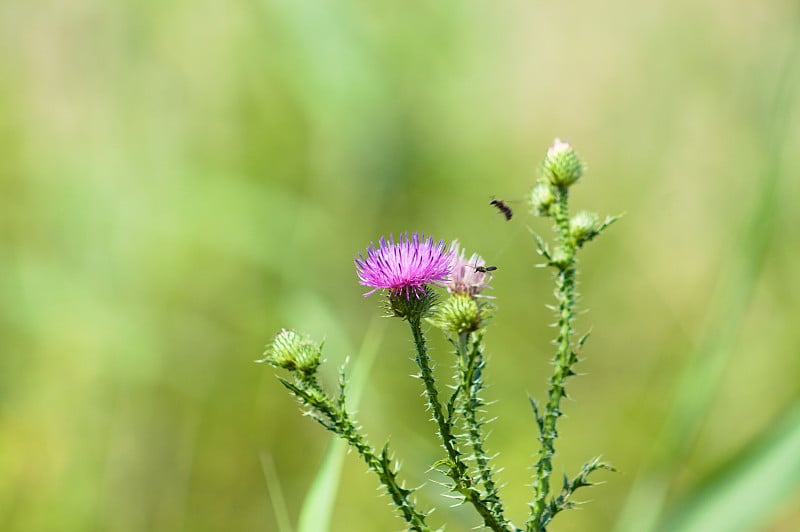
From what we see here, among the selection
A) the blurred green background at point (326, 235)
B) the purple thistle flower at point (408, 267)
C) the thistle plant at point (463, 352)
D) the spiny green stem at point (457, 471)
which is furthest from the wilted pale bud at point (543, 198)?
the blurred green background at point (326, 235)

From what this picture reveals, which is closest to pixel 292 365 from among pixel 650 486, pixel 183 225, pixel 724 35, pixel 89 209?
pixel 650 486

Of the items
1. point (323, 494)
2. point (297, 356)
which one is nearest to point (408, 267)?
point (297, 356)

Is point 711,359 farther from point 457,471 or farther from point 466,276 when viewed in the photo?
point 457,471

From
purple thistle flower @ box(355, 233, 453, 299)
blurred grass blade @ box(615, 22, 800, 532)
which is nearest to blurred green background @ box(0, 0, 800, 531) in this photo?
blurred grass blade @ box(615, 22, 800, 532)

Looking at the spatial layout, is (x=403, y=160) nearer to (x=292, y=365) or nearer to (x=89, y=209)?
(x=89, y=209)

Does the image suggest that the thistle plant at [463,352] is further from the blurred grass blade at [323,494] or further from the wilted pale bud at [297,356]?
the blurred grass blade at [323,494]

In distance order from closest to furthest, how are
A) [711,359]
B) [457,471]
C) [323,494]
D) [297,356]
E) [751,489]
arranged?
[457,471] → [297,356] → [323,494] → [751,489] → [711,359]

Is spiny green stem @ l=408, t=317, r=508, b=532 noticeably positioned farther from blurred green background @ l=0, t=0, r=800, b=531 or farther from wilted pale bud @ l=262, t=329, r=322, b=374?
blurred green background @ l=0, t=0, r=800, b=531
